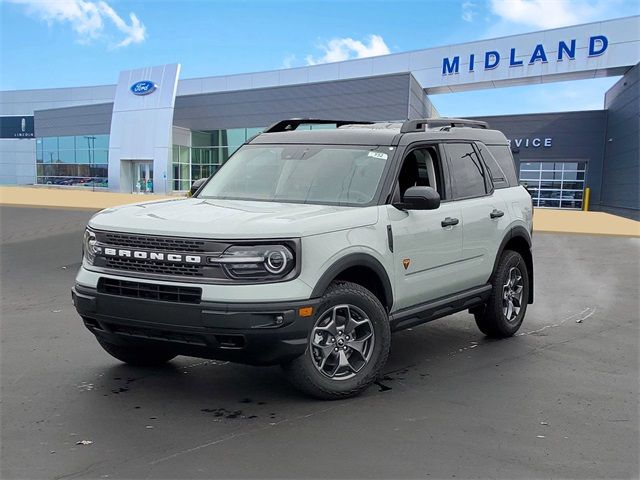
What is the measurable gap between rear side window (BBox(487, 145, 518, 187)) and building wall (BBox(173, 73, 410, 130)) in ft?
96.4

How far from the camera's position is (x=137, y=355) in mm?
5336

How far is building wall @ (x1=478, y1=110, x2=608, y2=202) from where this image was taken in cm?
3788

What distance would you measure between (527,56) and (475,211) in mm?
32942

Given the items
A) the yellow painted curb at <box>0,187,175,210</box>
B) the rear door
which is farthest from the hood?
the yellow painted curb at <box>0,187,175,210</box>

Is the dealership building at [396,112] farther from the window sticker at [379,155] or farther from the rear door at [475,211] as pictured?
the window sticker at [379,155]

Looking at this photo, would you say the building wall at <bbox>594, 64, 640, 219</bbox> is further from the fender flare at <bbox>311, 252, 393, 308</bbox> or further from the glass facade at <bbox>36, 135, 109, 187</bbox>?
the glass facade at <bbox>36, 135, 109, 187</bbox>

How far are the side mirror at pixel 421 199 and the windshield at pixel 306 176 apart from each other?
290mm

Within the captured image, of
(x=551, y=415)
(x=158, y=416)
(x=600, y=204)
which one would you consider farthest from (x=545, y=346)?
(x=600, y=204)

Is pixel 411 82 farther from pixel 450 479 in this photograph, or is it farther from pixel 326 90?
pixel 450 479

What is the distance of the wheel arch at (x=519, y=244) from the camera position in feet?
21.3

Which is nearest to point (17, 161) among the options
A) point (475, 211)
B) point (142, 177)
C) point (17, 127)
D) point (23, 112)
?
point (17, 127)

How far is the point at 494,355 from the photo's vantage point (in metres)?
6.05

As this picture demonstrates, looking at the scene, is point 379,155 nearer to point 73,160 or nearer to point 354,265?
point 354,265

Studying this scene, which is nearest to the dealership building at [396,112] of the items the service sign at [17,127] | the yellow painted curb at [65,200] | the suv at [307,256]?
the yellow painted curb at [65,200]
